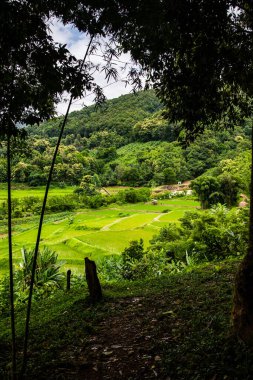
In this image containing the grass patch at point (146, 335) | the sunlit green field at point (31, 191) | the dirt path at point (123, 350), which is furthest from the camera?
the sunlit green field at point (31, 191)

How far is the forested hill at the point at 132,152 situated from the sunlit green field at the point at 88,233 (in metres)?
8.92

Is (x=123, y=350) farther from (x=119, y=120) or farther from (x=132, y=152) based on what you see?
(x=119, y=120)

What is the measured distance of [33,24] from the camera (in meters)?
3.90

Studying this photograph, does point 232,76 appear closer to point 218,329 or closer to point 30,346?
point 218,329

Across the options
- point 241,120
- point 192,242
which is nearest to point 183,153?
point 192,242

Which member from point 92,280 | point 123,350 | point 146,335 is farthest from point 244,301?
point 92,280

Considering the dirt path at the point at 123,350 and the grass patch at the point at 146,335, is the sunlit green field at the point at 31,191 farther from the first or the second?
the dirt path at the point at 123,350

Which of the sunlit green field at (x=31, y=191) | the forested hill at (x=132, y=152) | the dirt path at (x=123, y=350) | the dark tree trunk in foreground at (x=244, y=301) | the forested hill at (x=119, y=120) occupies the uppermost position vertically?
the forested hill at (x=119, y=120)

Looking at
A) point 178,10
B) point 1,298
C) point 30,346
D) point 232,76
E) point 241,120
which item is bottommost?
point 1,298

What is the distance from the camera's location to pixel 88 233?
109 feet

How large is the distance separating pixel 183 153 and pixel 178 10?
239ft

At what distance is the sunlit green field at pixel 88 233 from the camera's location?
2614cm

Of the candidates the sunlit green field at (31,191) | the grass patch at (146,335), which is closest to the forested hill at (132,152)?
the sunlit green field at (31,191)

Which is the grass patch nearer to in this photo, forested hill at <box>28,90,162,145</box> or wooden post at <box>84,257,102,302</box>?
wooden post at <box>84,257,102,302</box>
